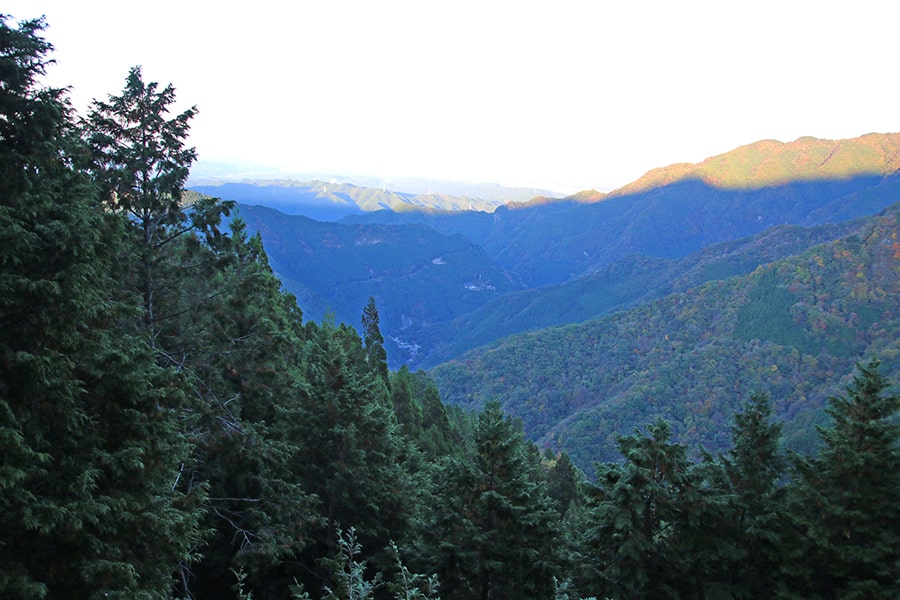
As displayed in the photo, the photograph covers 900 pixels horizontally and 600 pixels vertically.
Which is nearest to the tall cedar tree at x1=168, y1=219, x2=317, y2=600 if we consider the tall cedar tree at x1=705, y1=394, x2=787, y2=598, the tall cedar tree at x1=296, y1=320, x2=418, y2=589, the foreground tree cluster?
the foreground tree cluster

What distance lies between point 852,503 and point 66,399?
13.9 meters

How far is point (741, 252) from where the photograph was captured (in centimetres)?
18275

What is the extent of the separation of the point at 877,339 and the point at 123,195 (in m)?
123

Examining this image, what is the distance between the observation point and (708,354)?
108062mm

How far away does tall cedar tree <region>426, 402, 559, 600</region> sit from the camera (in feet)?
Result: 39.9

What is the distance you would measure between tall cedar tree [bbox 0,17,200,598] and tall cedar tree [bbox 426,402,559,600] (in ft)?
20.5

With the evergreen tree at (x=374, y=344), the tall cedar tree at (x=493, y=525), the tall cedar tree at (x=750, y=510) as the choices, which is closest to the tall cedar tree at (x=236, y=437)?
the tall cedar tree at (x=493, y=525)

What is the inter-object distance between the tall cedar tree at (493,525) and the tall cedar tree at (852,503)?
5192 mm

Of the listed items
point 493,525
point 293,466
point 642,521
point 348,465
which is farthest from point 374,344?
point 642,521

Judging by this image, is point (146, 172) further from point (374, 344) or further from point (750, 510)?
point (374, 344)

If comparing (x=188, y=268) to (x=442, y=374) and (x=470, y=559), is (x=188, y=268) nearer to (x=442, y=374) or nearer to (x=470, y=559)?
(x=470, y=559)

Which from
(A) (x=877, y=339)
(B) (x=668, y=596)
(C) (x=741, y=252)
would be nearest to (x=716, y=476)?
(B) (x=668, y=596)

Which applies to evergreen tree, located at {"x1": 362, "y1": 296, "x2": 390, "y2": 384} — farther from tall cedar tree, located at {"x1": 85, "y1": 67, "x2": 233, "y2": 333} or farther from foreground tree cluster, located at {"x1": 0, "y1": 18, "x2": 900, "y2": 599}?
tall cedar tree, located at {"x1": 85, "y1": 67, "x2": 233, "y2": 333}

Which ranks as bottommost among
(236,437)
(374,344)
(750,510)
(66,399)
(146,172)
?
(374,344)
